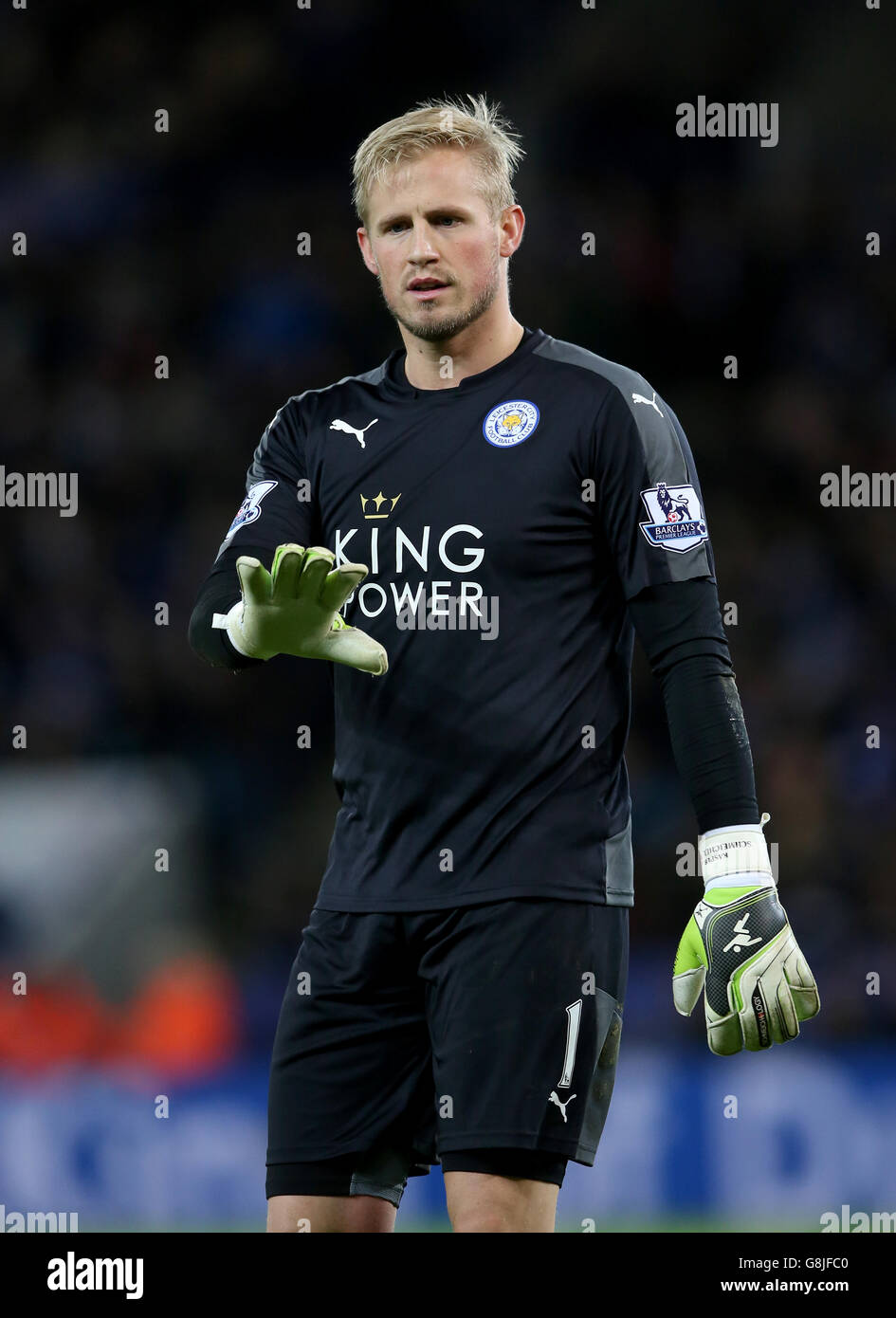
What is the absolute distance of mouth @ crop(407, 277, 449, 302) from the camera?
3.23 metres

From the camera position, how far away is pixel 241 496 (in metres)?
7.68

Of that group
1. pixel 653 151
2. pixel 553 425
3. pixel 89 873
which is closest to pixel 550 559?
pixel 553 425

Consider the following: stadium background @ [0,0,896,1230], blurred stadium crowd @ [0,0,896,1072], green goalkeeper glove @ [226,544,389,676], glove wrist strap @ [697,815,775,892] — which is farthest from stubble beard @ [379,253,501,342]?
blurred stadium crowd @ [0,0,896,1072]

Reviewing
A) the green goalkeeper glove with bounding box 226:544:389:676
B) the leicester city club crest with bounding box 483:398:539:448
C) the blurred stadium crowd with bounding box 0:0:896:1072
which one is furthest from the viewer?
the blurred stadium crowd with bounding box 0:0:896:1072

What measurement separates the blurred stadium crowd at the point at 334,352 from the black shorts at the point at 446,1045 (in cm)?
315

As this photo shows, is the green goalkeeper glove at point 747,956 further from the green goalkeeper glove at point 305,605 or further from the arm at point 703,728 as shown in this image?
the green goalkeeper glove at point 305,605

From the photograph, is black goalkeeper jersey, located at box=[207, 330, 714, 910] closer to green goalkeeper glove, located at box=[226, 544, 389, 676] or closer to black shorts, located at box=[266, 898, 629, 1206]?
black shorts, located at box=[266, 898, 629, 1206]

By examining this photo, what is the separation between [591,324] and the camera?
800 cm

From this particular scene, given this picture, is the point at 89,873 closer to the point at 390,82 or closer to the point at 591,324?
the point at 591,324

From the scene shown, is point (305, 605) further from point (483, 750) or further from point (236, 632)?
point (483, 750)

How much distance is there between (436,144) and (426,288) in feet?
0.90

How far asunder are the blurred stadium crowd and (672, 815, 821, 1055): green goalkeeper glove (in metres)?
3.30

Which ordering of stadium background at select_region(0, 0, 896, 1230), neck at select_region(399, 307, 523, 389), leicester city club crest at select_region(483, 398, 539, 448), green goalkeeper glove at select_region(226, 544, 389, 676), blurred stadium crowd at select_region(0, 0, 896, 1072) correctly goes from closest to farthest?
green goalkeeper glove at select_region(226, 544, 389, 676)
leicester city club crest at select_region(483, 398, 539, 448)
neck at select_region(399, 307, 523, 389)
stadium background at select_region(0, 0, 896, 1230)
blurred stadium crowd at select_region(0, 0, 896, 1072)
